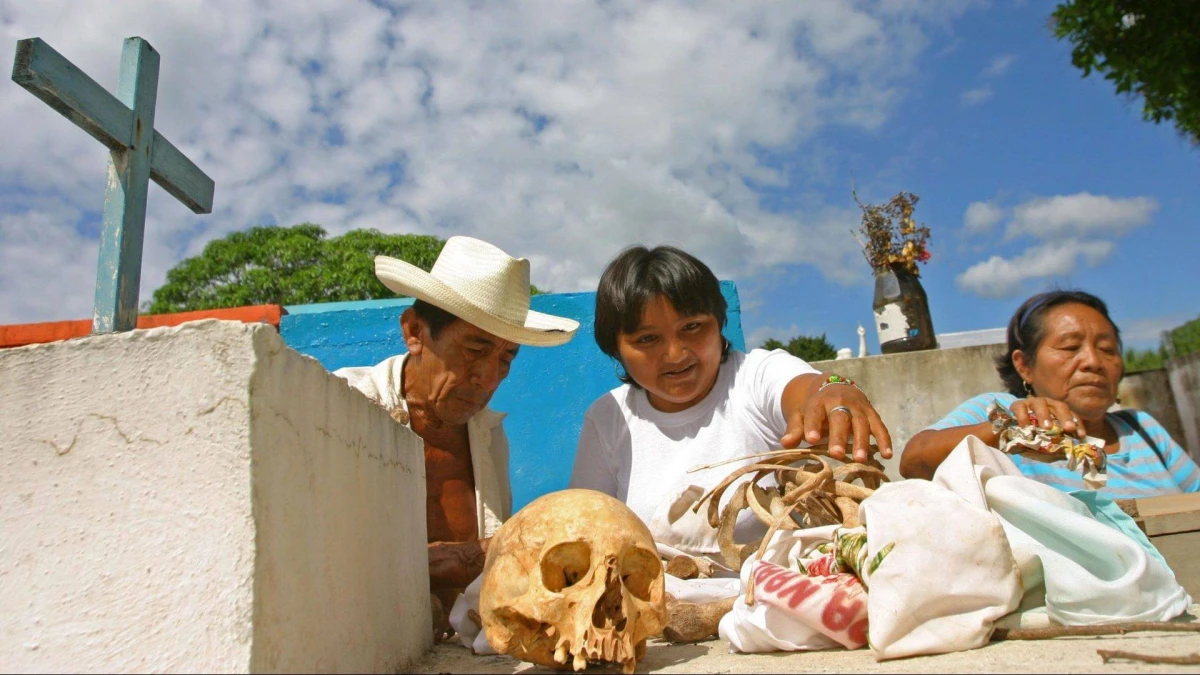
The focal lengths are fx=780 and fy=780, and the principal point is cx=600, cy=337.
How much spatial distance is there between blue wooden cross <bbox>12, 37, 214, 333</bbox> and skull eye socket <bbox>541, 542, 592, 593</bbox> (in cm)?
117

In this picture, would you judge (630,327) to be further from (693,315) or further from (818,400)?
(818,400)

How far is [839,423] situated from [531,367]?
2.91m

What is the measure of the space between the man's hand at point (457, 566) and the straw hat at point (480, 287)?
816 mm

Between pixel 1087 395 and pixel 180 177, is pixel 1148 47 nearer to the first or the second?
pixel 1087 395

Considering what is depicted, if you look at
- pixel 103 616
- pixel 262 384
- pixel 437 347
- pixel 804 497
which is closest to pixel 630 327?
→ pixel 437 347

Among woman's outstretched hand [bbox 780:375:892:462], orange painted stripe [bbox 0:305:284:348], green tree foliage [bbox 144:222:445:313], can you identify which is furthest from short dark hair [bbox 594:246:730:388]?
green tree foliage [bbox 144:222:445:313]

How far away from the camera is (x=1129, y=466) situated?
3.30m

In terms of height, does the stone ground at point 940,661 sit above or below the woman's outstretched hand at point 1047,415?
below

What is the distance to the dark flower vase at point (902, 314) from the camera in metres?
5.93

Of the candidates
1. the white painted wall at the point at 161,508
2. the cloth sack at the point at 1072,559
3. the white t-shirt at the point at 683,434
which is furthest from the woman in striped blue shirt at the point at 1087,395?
the white painted wall at the point at 161,508

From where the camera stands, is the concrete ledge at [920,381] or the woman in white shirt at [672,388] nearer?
the woman in white shirt at [672,388]

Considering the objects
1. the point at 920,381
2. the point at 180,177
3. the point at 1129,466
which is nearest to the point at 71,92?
the point at 180,177

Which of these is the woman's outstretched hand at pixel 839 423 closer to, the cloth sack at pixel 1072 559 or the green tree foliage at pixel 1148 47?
the cloth sack at pixel 1072 559

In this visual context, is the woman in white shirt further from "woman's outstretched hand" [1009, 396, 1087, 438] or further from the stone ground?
the stone ground
